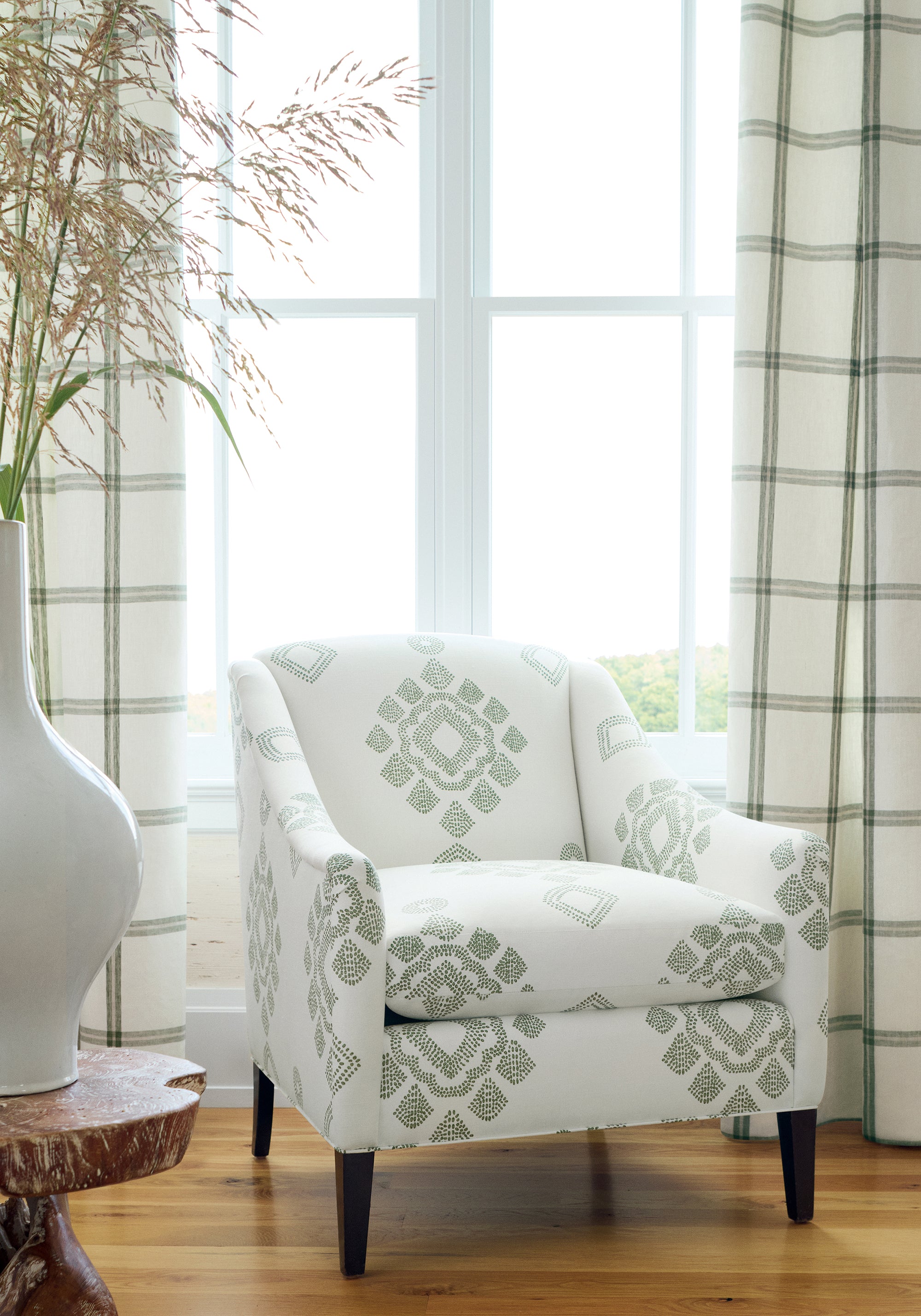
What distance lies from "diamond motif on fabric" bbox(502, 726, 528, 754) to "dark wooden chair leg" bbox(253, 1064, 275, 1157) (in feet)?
2.32

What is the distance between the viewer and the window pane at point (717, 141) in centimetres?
247

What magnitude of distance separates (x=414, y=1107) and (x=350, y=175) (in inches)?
76.6

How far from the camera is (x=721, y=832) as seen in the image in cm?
179

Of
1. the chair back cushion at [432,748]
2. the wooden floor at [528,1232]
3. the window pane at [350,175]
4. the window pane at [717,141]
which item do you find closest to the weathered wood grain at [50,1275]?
the wooden floor at [528,1232]

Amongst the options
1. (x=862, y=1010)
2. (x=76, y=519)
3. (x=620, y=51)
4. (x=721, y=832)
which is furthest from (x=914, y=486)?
(x=76, y=519)

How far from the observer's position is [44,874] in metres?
Result: 1.04

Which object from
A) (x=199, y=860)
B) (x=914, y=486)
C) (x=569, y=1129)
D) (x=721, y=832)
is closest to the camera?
(x=569, y=1129)

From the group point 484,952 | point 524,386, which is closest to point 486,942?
point 484,952

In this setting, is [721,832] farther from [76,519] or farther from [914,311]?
[76,519]

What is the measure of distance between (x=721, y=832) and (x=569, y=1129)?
52 centimetres

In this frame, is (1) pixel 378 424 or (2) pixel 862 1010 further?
(1) pixel 378 424

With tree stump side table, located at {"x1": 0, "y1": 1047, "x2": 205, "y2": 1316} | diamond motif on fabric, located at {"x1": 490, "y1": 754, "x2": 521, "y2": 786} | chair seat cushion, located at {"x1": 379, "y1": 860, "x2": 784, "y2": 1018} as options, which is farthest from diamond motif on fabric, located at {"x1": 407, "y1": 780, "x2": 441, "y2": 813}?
tree stump side table, located at {"x1": 0, "y1": 1047, "x2": 205, "y2": 1316}

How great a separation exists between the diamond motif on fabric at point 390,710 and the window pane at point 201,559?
2.00 ft

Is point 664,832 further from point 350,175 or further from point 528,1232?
point 350,175
